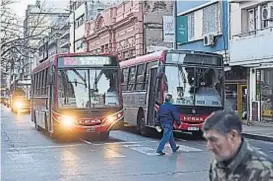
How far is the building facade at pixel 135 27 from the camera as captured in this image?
4459 centimetres

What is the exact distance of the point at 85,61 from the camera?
22.0 metres

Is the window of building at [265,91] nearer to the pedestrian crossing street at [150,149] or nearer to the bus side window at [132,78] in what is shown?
the bus side window at [132,78]

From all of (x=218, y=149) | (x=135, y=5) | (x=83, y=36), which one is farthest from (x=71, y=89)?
(x=83, y=36)

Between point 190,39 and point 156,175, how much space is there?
2437 centimetres

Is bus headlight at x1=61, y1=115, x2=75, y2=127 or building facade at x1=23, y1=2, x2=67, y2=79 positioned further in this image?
building facade at x1=23, y1=2, x2=67, y2=79

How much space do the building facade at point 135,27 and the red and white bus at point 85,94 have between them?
2184 centimetres

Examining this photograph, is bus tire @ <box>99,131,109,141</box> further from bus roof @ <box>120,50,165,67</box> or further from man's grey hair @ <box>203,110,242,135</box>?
man's grey hair @ <box>203,110,242,135</box>

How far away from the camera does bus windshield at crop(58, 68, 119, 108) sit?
21.6 m

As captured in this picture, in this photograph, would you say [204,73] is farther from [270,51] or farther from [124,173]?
[124,173]

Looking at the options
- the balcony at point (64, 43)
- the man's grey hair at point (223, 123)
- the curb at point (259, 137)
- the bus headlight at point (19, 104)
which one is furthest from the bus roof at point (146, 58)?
the balcony at point (64, 43)

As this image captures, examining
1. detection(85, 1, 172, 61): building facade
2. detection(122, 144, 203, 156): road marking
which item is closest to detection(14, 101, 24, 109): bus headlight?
detection(85, 1, 172, 61): building facade

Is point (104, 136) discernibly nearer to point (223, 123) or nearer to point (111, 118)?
point (111, 118)

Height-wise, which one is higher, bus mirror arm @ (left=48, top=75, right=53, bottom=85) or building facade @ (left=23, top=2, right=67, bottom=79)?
building facade @ (left=23, top=2, right=67, bottom=79)

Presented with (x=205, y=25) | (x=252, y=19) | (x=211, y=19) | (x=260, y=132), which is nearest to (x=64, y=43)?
(x=205, y=25)
